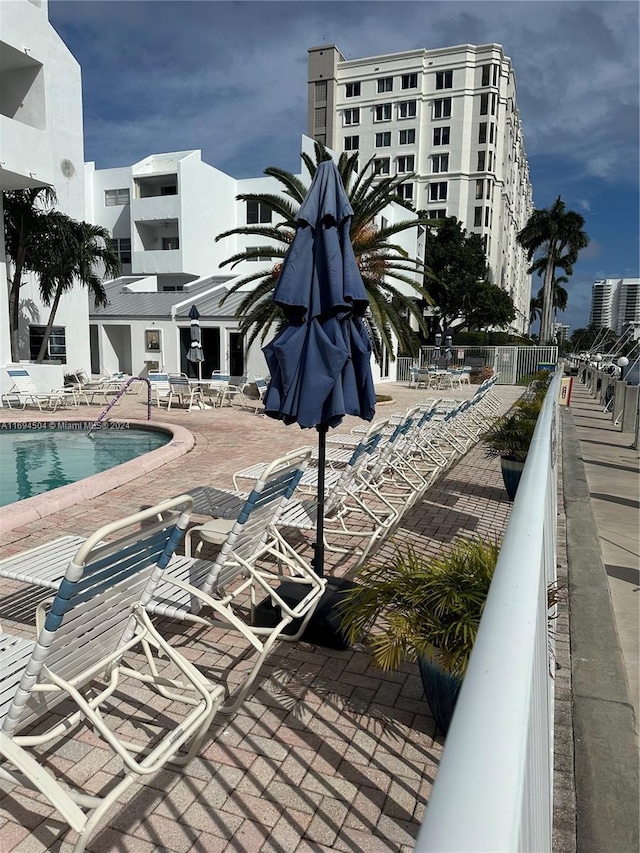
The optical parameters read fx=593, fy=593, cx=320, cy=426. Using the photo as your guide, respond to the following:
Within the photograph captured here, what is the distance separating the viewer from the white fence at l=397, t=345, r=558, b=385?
32.4 m

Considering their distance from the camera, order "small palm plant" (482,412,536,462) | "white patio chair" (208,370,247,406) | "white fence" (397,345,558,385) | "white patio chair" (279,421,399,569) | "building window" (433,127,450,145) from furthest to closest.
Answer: "building window" (433,127,450,145)
"white fence" (397,345,558,385)
"white patio chair" (208,370,247,406)
"small palm plant" (482,412,536,462)
"white patio chair" (279,421,399,569)

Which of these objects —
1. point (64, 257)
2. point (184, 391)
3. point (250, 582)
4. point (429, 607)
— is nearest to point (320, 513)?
point (250, 582)

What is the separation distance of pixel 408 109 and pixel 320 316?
233ft

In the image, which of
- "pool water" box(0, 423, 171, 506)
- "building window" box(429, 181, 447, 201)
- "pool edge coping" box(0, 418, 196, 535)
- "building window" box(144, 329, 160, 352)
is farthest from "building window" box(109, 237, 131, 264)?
"building window" box(429, 181, 447, 201)

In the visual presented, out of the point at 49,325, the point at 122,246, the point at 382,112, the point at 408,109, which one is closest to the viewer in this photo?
the point at 49,325

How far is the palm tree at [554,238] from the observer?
58.8 m

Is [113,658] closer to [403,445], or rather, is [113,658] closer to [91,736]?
[91,736]

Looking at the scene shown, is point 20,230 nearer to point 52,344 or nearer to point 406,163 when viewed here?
point 52,344

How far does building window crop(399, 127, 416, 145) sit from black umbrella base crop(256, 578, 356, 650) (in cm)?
6994

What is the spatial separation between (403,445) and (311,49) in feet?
250

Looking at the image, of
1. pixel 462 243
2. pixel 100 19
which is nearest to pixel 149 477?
pixel 100 19

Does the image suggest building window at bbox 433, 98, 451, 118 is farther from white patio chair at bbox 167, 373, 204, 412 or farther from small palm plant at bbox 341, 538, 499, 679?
small palm plant at bbox 341, 538, 499, 679

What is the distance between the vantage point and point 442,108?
64.0 m

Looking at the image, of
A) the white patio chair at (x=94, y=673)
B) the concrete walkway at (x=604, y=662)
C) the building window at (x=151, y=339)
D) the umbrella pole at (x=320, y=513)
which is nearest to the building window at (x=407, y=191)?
the building window at (x=151, y=339)
